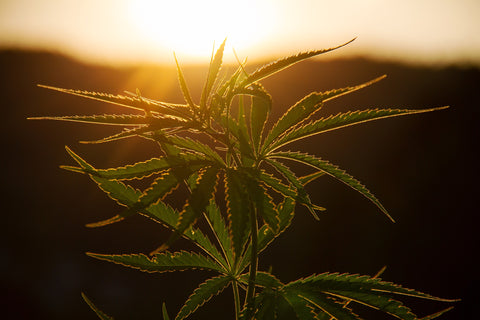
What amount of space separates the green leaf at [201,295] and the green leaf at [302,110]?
1.14ft

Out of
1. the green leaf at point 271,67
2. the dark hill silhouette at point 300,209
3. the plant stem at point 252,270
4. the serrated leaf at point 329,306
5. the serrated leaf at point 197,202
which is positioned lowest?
the dark hill silhouette at point 300,209

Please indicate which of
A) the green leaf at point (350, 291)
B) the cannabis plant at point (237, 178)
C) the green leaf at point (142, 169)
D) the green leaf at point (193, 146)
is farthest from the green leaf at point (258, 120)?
the green leaf at point (350, 291)

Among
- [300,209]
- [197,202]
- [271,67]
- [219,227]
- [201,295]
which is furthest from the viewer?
[300,209]

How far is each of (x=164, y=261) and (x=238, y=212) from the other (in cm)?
31

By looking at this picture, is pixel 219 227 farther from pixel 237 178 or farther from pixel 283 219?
pixel 237 178

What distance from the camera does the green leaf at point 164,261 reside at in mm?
1122

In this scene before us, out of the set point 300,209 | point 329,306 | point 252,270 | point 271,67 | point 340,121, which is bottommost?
point 300,209

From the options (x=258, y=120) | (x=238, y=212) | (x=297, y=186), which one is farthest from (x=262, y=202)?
(x=258, y=120)

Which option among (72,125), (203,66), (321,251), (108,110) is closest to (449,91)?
(321,251)

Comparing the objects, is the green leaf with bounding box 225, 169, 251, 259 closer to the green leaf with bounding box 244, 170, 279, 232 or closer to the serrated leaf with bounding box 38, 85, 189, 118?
the green leaf with bounding box 244, 170, 279, 232

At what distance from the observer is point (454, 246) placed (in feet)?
27.9

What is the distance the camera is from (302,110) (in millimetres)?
1111

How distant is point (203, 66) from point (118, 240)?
191 inches

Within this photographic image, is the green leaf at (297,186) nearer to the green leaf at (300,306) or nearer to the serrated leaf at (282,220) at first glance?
the serrated leaf at (282,220)
